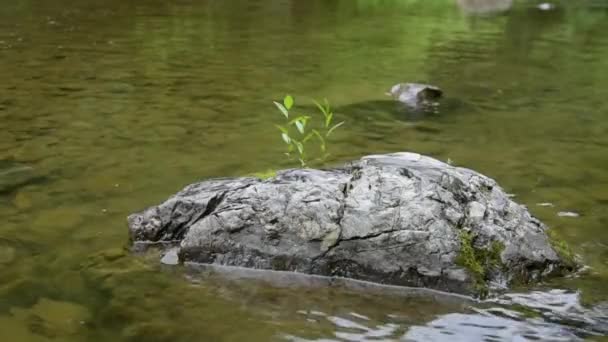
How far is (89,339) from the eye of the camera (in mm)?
3541

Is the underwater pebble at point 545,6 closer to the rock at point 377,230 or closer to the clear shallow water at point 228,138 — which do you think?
the clear shallow water at point 228,138

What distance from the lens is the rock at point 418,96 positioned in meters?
9.16

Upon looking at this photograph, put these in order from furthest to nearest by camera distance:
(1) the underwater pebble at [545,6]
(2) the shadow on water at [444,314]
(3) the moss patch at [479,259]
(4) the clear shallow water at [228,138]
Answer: (1) the underwater pebble at [545,6], (3) the moss patch at [479,259], (4) the clear shallow water at [228,138], (2) the shadow on water at [444,314]

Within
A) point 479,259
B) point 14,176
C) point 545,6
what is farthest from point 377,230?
point 545,6

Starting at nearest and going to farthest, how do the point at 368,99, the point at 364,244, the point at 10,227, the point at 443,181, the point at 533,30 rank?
the point at 364,244 → the point at 443,181 → the point at 10,227 → the point at 368,99 → the point at 533,30

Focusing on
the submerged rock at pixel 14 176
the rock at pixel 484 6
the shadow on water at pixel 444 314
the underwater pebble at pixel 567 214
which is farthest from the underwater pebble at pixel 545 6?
the shadow on water at pixel 444 314

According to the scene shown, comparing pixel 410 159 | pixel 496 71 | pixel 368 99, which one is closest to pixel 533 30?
pixel 496 71

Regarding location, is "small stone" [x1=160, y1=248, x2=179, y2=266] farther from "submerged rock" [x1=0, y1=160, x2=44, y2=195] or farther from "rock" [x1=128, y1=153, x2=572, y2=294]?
"submerged rock" [x1=0, y1=160, x2=44, y2=195]

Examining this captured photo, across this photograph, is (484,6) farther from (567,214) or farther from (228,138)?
(567,214)

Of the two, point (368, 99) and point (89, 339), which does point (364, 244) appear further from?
point (368, 99)

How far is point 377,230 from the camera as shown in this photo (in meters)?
4.25

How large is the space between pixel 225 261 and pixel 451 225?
137 centimetres

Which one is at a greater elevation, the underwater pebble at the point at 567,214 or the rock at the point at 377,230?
the rock at the point at 377,230

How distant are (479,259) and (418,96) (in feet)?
17.6
